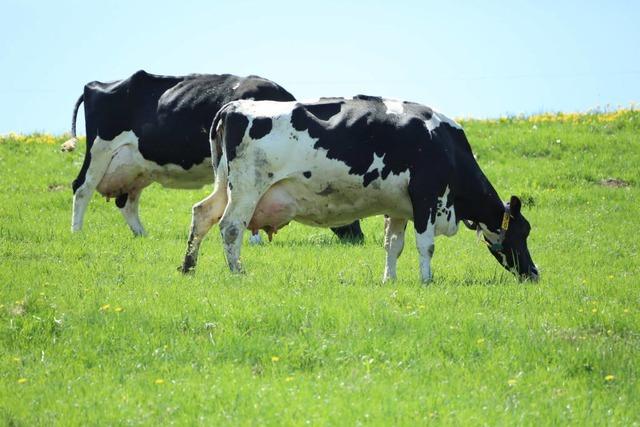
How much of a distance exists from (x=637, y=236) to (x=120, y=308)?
10708 millimetres

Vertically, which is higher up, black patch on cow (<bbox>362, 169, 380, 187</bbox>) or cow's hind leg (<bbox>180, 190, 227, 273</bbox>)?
black patch on cow (<bbox>362, 169, 380, 187</bbox>)

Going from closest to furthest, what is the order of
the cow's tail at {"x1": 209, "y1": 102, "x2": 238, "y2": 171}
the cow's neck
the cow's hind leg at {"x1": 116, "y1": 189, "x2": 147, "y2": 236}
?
the cow's tail at {"x1": 209, "y1": 102, "x2": 238, "y2": 171}, the cow's neck, the cow's hind leg at {"x1": 116, "y1": 189, "x2": 147, "y2": 236}

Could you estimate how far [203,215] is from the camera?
1384cm

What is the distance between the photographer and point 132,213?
19.0m

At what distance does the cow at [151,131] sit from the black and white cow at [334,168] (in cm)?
386

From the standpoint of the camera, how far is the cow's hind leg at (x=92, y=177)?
18.5 metres

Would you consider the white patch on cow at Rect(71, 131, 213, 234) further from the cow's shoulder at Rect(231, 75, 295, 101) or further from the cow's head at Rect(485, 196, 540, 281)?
the cow's head at Rect(485, 196, 540, 281)

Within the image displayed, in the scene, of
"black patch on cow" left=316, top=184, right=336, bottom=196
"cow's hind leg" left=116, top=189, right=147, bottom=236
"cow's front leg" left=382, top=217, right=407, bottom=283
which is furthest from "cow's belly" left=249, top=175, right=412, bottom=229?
"cow's hind leg" left=116, top=189, right=147, bottom=236

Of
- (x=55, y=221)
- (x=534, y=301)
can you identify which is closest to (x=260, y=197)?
(x=534, y=301)

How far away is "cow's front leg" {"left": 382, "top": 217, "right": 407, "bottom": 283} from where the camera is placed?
14273 millimetres

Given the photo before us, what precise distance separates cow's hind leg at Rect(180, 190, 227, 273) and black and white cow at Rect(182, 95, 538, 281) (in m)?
0.01

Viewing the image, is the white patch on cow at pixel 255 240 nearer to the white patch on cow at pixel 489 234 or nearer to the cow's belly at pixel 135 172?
the cow's belly at pixel 135 172

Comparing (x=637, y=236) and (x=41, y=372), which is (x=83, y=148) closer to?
(x=637, y=236)

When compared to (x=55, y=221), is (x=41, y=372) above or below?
above
